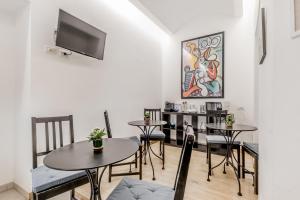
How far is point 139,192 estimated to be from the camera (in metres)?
1.27

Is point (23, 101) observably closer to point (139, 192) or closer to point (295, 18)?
point (139, 192)

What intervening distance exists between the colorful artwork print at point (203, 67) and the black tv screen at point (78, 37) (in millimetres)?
2443

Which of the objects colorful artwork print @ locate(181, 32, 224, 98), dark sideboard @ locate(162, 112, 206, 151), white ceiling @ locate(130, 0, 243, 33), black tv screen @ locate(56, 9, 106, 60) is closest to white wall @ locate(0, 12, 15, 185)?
black tv screen @ locate(56, 9, 106, 60)

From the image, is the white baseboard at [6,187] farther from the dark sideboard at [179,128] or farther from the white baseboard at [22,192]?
the dark sideboard at [179,128]

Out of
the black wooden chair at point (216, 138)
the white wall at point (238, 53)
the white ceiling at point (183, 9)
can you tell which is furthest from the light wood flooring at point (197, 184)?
the white ceiling at point (183, 9)

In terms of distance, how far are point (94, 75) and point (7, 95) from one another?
3.90 ft

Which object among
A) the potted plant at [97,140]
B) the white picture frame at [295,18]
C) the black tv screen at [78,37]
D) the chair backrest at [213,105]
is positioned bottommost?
the potted plant at [97,140]

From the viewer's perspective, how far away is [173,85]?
15.5ft

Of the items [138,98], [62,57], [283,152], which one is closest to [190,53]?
[138,98]

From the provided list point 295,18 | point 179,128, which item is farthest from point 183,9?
point 295,18

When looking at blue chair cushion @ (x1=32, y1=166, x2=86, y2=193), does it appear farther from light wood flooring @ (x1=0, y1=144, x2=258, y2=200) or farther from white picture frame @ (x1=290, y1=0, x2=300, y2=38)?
white picture frame @ (x1=290, y1=0, x2=300, y2=38)

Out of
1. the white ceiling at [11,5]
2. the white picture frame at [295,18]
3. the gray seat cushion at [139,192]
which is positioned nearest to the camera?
the white picture frame at [295,18]

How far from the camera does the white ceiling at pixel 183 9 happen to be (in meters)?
3.41

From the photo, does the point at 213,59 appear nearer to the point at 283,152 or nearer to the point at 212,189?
the point at 212,189
